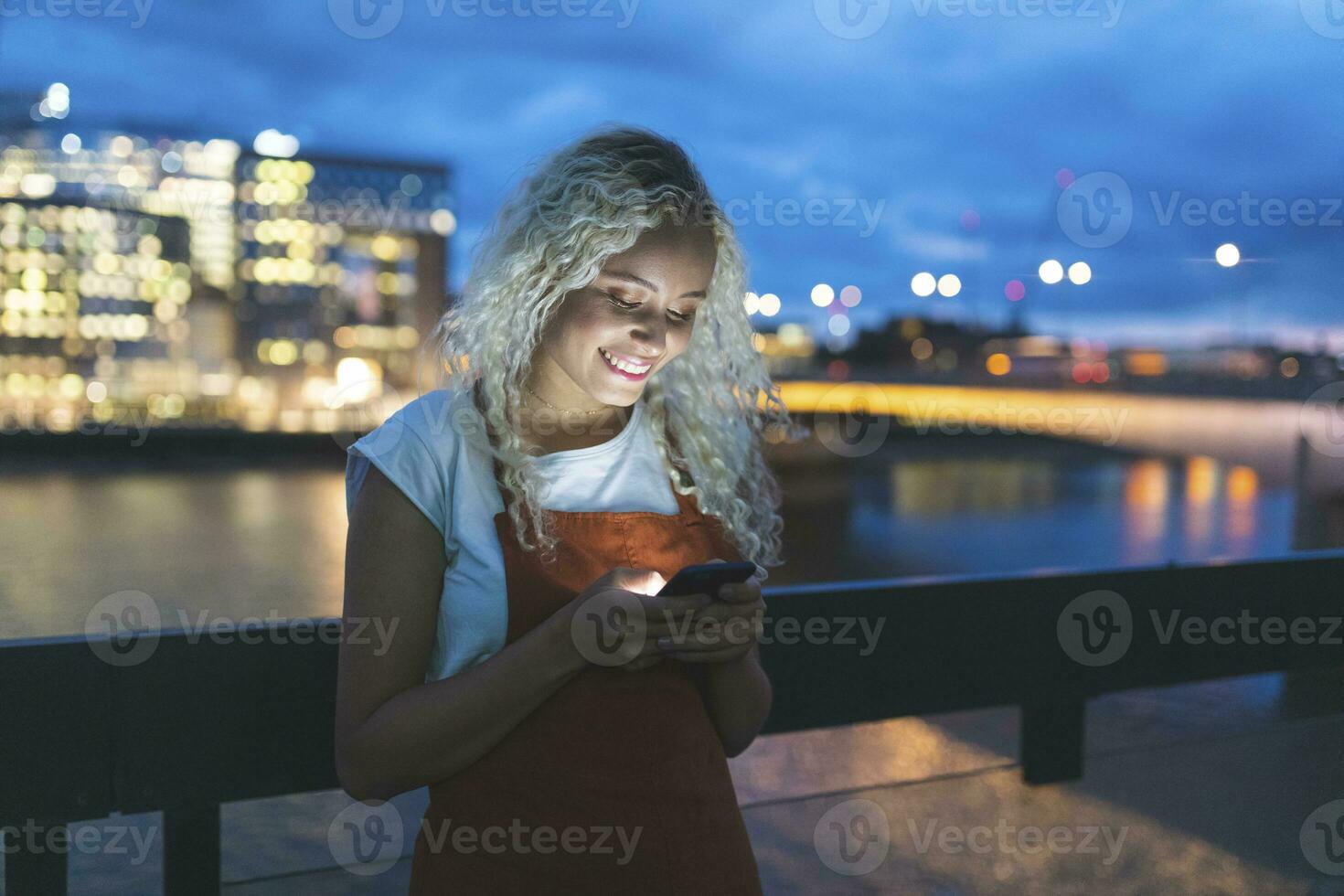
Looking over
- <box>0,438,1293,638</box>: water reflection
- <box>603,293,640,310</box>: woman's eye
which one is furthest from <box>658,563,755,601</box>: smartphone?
<box>0,438,1293,638</box>: water reflection

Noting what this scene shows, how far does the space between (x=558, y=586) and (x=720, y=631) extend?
0.27 metres

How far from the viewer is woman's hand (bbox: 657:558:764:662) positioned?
1.64 meters

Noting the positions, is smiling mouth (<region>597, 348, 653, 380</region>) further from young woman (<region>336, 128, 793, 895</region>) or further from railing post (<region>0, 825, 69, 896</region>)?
railing post (<region>0, 825, 69, 896</region>)

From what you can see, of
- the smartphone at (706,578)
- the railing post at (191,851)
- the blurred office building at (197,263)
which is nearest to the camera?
the smartphone at (706,578)

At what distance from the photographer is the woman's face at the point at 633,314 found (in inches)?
71.7

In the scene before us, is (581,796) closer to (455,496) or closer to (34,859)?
(455,496)

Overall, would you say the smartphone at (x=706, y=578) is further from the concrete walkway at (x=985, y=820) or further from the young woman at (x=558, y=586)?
the concrete walkway at (x=985, y=820)

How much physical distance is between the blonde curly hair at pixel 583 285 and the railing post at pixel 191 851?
5.52 ft

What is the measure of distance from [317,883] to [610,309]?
8.59ft

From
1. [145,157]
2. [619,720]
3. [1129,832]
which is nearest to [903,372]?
[1129,832]

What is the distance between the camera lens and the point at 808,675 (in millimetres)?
3570

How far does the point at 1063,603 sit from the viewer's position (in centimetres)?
401

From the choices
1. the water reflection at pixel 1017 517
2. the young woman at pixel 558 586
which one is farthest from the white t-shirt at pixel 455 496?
the water reflection at pixel 1017 517

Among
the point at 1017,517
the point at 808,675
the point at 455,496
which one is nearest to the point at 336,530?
the point at 1017,517
